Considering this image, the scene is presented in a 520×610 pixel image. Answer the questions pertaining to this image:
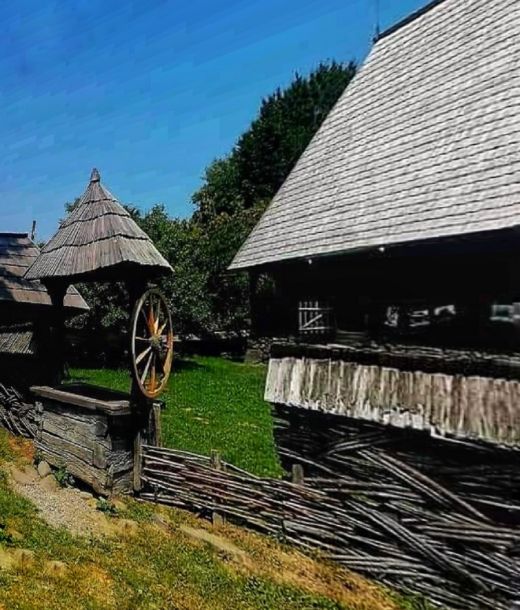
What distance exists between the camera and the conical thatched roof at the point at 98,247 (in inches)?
287

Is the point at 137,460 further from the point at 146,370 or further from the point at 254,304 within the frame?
the point at 254,304

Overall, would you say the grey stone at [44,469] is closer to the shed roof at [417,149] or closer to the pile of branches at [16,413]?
the pile of branches at [16,413]

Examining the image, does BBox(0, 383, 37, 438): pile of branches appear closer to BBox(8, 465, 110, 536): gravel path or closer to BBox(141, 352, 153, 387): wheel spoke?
BBox(8, 465, 110, 536): gravel path

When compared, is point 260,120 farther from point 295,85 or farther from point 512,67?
point 512,67

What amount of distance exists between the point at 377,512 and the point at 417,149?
5004 mm

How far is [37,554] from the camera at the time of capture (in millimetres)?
5090

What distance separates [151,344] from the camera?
7.34 metres

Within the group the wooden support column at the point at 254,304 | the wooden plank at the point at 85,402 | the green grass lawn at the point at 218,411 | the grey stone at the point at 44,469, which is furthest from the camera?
the wooden support column at the point at 254,304

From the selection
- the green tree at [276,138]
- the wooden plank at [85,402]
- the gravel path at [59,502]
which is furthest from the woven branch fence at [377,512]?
the green tree at [276,138]

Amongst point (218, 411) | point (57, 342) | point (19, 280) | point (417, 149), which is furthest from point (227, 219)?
point (417, 149)

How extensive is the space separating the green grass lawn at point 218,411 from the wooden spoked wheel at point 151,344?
2.26 m

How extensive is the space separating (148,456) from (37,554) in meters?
2.22

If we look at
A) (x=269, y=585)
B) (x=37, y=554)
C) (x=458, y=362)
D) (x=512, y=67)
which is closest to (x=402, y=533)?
(x=269, y=585)

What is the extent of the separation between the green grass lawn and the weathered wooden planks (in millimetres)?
1985
